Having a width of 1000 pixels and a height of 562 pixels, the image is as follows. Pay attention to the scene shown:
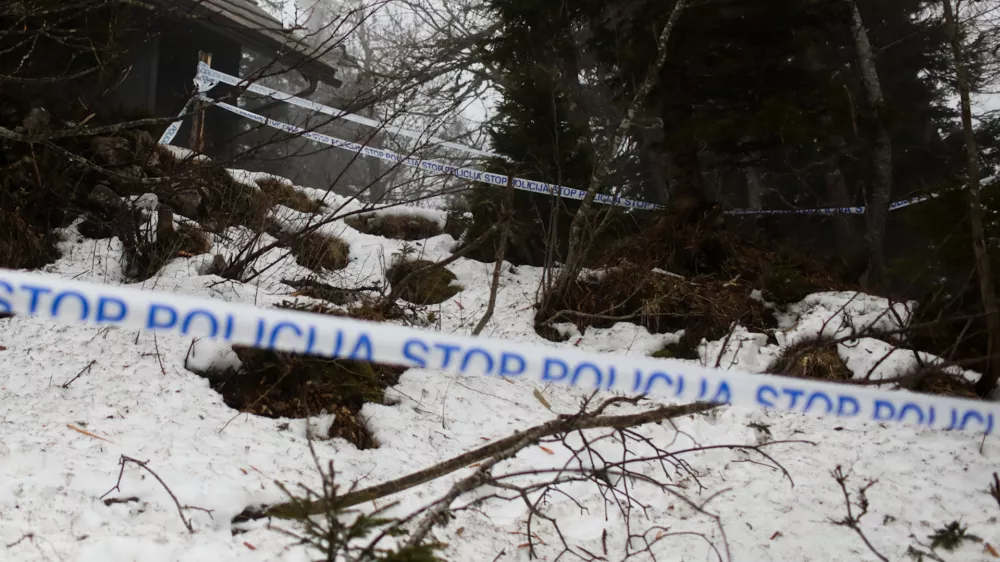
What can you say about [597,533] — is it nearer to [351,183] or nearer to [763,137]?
[763,137]

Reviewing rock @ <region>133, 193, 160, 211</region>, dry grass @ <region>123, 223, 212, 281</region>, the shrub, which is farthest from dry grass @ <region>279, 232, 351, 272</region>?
rock @ <region>133, 193, 160, 211</region>

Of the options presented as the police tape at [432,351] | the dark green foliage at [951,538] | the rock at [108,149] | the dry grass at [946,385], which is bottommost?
the dark green foliage at [951,538]

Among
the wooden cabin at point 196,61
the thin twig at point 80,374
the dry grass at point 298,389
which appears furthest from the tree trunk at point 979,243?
the wooden cabin at point 196,61

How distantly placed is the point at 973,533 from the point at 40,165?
18.8 feet

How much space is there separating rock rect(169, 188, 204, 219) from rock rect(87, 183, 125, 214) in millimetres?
691

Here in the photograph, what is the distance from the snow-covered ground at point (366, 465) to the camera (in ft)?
7.02

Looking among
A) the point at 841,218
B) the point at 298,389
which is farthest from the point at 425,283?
the point at 841,218

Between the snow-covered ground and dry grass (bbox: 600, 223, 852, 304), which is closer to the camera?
the snow-covered ground

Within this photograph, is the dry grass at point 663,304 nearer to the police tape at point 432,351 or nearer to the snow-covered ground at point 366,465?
the snow-covered ground at point 366,465

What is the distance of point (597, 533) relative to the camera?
8.91 ft

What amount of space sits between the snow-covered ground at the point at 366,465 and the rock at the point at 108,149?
1332 millimetres

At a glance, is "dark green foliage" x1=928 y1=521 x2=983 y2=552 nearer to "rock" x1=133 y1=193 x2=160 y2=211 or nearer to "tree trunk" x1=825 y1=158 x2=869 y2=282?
"rock" x1=133 y1=193 x2=160 y2=211

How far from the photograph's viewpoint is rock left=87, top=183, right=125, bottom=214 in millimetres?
4895

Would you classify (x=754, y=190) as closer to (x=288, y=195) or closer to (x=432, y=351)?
(x=288, y=195)
